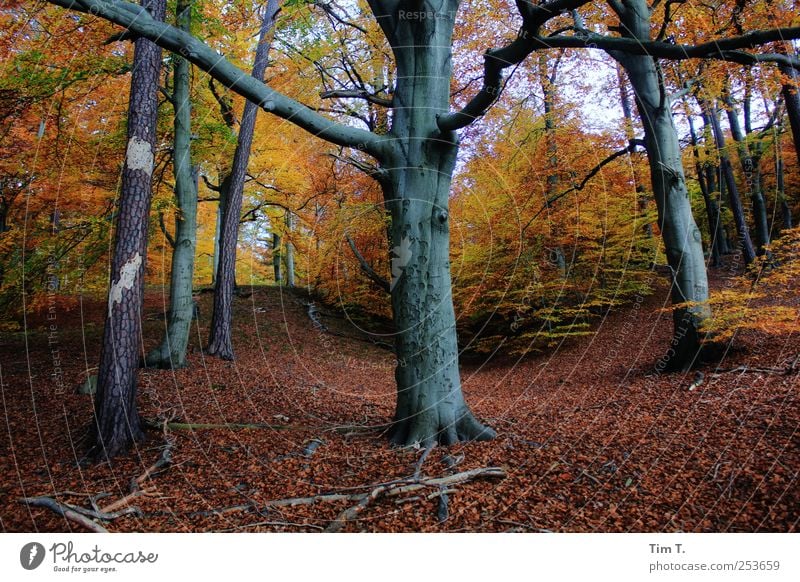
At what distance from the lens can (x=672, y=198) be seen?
25.6 ft

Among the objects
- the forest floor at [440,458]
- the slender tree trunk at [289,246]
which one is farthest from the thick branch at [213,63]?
the slender tree trunk at [289,246]

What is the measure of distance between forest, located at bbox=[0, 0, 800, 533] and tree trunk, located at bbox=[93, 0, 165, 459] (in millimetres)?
27

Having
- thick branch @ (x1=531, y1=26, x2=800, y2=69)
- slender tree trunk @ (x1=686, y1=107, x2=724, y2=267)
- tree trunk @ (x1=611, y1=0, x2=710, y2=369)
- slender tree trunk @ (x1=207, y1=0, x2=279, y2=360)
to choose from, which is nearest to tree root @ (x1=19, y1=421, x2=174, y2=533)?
thick branch @ (x1=531, y1=26, x2=800, y2=69)

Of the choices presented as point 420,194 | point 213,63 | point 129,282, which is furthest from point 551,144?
point 129,282

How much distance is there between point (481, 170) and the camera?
1375cm

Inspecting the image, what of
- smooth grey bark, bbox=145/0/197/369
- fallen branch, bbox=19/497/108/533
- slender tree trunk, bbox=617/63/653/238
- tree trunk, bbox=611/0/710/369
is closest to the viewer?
fallen branch, bbox=19/497/108/533

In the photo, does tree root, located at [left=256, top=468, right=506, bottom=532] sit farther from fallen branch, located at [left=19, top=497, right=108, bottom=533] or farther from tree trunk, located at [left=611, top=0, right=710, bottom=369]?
tree trunk, located at [left=611, top=0, right=710, bottom=369]

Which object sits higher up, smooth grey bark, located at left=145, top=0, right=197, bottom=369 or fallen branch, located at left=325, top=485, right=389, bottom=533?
smooth grey bark, located at left=145, top=0, right=197, bottom=369

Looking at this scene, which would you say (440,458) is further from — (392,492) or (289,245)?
(289,245)

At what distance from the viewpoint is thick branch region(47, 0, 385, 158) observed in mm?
4340

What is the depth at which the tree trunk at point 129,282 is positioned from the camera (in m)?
5.21

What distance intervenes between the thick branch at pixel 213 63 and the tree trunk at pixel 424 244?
0.62 meters

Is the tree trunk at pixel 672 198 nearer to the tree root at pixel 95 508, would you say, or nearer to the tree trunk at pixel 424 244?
the tree trunk at pixel 424 244

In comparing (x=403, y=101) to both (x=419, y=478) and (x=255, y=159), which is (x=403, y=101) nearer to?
(x=419, y=478)
